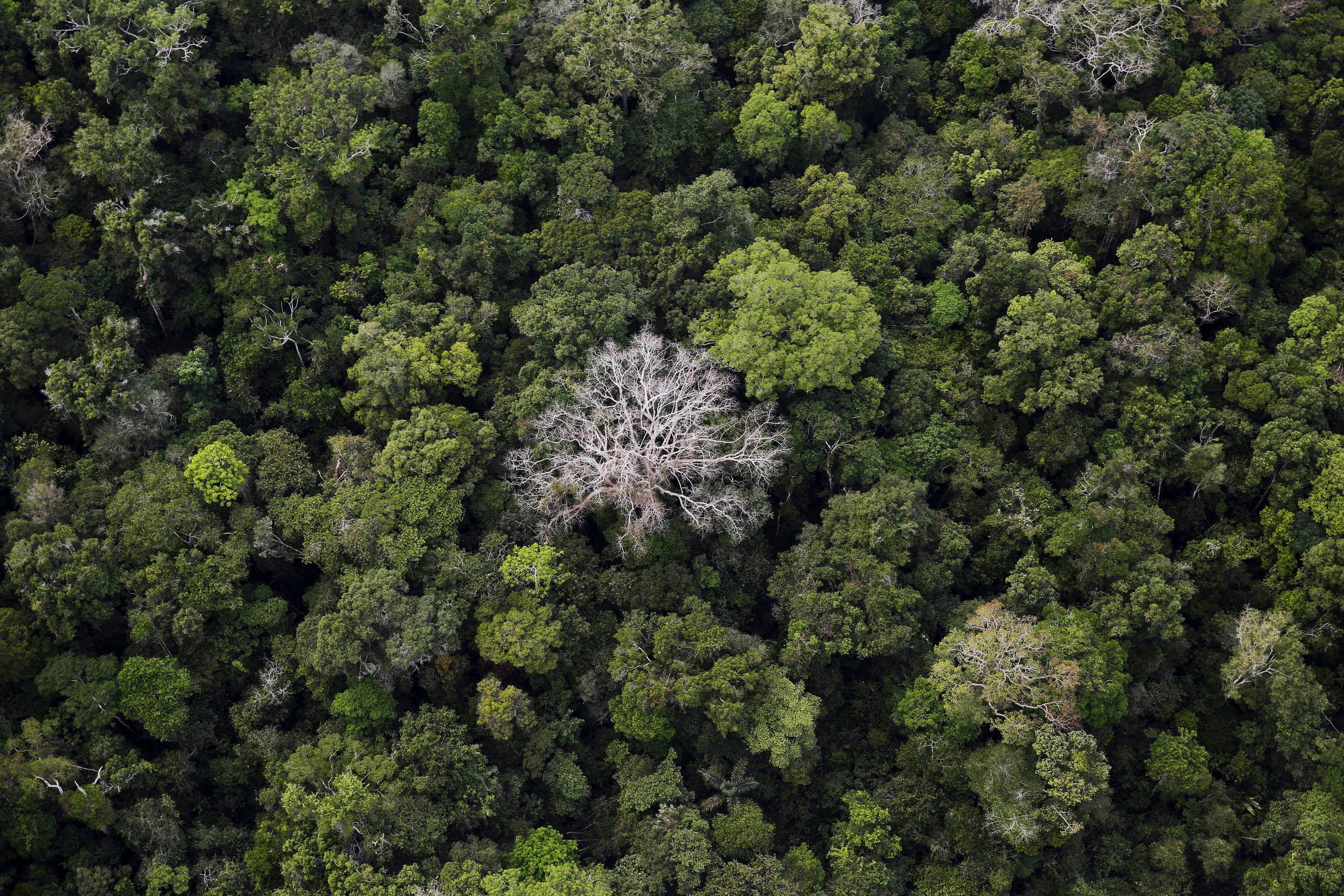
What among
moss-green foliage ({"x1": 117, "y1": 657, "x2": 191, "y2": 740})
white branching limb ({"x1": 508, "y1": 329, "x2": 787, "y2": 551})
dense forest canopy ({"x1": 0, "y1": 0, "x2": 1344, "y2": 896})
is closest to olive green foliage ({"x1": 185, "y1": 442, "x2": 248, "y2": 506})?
A: dense forest canopy ({"x1": 0, "y1": 0, "x2": 1344, "y2": 896})

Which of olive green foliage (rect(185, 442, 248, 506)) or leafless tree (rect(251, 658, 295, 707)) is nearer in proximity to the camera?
leafless tree (rect(251, 658, 295, 707))

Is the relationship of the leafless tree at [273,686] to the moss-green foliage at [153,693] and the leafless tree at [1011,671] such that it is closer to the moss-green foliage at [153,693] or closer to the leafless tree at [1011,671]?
the moss-green foliage at [153,693]

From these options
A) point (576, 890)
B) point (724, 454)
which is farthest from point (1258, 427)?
point (576, 890)

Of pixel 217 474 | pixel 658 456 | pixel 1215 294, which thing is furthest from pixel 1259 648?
pixel 217 474

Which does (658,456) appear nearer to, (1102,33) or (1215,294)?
(1215,294)

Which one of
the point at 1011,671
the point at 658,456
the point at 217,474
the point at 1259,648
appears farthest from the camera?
the point at 658,456

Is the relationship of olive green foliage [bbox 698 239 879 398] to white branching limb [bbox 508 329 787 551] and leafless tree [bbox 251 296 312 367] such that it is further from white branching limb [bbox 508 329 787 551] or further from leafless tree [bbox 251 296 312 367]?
leafless tree [bbox 251 296 312 367]

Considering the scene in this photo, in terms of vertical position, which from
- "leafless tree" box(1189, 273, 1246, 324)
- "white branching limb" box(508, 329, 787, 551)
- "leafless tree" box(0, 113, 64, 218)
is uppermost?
"leafless tree" box(0, 113, 64, 218)
